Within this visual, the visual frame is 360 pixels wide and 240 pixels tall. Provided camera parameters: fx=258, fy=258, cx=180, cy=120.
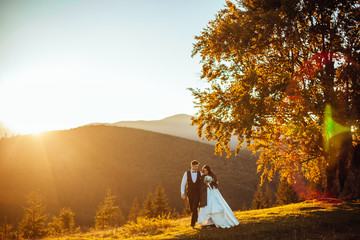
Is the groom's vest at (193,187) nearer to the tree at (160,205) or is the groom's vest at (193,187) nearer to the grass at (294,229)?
the grass at (294,229)

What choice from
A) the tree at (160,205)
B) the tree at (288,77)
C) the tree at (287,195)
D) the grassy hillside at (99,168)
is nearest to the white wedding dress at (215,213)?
the tree at (288,77)

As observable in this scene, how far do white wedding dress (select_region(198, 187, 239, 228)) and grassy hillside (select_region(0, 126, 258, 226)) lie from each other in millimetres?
62317

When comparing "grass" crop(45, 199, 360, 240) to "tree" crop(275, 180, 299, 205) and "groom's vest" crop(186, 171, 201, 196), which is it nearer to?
"groom's vest" crop(186, 171, 201, 196)

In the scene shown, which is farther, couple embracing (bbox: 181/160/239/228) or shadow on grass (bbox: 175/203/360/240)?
couple embracing (bbox: 181/160/239/228)

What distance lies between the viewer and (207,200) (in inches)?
411

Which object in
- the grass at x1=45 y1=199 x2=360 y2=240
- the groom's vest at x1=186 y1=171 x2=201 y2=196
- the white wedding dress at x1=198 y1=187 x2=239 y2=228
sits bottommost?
the grass at x1=45 y1=199 x2=360 y2=240

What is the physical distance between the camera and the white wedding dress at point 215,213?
10.3 m

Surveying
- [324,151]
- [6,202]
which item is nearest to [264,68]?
[324,151]

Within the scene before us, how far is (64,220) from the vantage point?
42.9 metres

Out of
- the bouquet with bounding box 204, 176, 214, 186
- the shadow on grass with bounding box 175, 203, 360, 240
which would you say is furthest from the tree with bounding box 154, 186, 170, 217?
the bouquet with bounding box 204, 176, 214, 186

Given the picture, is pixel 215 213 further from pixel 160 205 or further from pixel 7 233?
pixel 160 205

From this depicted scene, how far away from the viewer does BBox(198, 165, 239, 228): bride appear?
33.8 ft

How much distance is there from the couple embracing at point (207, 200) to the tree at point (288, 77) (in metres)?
3.91

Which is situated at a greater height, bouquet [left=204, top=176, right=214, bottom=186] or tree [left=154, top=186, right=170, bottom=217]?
bouquet [left=204, top=176, right=214, bottom=186]
